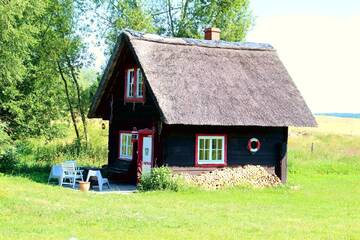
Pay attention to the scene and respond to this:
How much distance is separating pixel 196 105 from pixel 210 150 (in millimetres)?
2064

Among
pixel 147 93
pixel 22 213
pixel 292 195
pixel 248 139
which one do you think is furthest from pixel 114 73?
pixel 22 213

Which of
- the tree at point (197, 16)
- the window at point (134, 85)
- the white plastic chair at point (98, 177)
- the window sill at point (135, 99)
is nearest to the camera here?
the white plastic chair at point (98, 177)

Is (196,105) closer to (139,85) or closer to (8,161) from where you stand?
(139,85)

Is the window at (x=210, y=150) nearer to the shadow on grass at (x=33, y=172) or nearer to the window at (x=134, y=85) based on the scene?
the window at (x=134, y=85)

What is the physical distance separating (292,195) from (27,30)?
13.5 meters

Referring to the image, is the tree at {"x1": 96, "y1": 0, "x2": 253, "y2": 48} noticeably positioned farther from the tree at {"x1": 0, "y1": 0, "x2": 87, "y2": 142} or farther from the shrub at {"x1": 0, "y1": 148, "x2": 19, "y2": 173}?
the shrub at {"x1": 0, "y1": 148, "x2": 19, "y2": 173}

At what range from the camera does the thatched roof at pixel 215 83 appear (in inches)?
867

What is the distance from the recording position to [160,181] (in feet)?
69.1

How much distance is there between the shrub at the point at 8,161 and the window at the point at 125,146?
433 centimetres

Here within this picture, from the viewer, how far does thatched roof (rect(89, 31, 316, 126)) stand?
22016 mm

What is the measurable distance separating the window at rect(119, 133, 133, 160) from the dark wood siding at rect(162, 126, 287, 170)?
3.19m

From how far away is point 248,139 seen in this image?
78.5ft

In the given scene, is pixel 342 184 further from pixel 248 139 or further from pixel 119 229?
pixel 119 229

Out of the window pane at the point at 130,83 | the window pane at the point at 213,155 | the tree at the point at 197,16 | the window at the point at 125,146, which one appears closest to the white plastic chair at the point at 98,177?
the window at the point at 125,146
